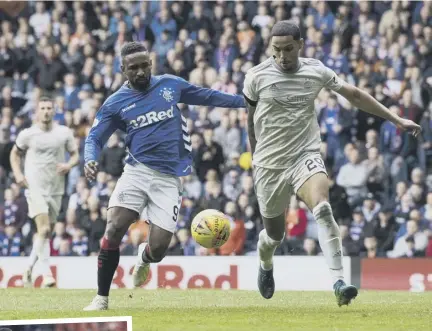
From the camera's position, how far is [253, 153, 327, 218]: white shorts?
12.5 meters

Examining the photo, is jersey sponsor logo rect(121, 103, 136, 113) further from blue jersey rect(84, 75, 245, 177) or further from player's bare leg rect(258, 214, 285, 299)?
player's bare leg rect(258, 214, 285, 299)

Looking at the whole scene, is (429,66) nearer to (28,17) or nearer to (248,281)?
(248,281)

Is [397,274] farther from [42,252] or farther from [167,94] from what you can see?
[167,94]

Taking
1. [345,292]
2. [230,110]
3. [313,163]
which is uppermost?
[230,110]

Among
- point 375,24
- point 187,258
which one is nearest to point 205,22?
point 375,24

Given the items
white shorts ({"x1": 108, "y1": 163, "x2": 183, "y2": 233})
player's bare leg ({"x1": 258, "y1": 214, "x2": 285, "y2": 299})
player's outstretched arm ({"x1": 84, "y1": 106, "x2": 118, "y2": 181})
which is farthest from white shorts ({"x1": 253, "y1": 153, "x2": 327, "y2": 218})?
player's outstretched arm ({"x1": 84, "y1": 106, "x2": 118, "y2": 181})

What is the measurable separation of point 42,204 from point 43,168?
23.0 inches

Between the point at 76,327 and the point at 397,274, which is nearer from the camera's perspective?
the point at 76,327

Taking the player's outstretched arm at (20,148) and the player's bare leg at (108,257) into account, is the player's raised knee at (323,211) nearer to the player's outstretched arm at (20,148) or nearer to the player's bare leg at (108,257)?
the player's bare leg at (108,257)

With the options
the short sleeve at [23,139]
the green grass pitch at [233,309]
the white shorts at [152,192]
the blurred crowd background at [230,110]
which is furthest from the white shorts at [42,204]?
the white shorts at [152,192]

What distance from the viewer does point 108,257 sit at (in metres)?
12.4

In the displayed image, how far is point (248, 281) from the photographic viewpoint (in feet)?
66.4

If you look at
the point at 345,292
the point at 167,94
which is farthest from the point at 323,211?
the point at 167,94

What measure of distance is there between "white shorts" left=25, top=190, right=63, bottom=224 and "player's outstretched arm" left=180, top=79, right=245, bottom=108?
593 centimetres
